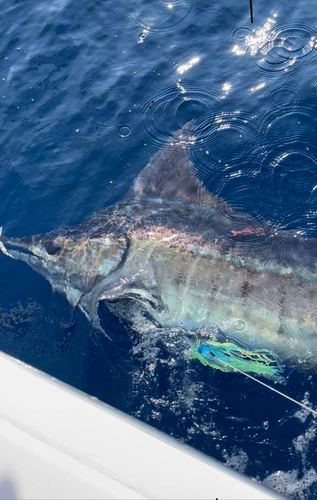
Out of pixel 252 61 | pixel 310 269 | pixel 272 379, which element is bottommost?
pixel 272 379

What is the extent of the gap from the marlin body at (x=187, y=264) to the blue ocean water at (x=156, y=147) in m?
0.33

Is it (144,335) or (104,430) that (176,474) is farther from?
(144,335)

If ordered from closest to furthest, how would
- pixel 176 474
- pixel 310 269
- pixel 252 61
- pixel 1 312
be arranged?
pixel 176 474, pixel 310 269, pixel 1 312, pixel 252 61

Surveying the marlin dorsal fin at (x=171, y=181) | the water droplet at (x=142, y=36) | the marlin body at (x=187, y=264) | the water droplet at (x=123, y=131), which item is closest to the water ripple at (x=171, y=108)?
the water droplet at (x=123, y=131)

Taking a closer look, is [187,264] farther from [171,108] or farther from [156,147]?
[171,108]

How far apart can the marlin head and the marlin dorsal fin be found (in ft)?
2.47

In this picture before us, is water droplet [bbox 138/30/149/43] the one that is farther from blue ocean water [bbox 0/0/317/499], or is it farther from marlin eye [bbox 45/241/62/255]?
marlin eye [bbox 45/241/62/255]

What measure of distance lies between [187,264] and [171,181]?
4.24 feet

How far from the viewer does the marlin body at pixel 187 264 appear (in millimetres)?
4031

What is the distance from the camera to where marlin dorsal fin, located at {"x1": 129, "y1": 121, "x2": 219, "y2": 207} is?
5.15 meters

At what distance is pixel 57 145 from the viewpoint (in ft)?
21.1

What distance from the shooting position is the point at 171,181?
5.28 metres

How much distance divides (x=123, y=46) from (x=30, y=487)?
6701mm

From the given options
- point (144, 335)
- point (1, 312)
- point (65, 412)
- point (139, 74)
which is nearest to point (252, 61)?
point (139, 74)
